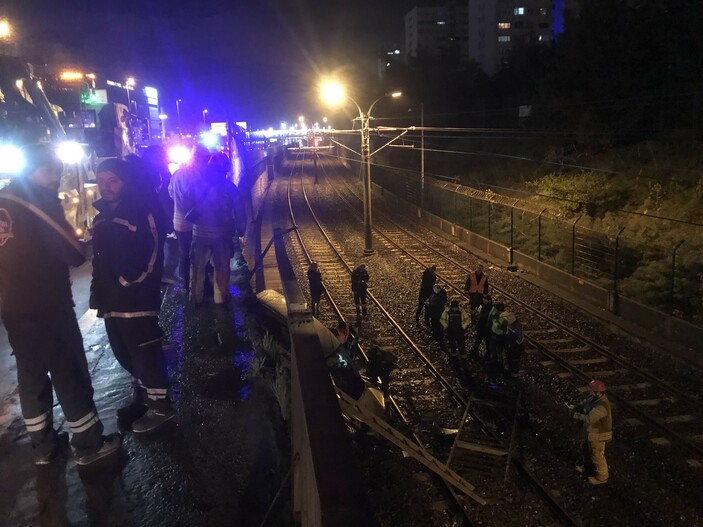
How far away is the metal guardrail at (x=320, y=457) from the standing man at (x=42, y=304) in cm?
178

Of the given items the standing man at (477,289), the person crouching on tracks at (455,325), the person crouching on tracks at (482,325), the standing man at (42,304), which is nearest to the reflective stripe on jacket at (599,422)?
the person crouching on tracks at (482,325)

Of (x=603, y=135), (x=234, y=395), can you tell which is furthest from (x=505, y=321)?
(x=603, y=135)

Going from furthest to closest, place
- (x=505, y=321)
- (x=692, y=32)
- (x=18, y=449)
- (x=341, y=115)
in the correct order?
(x=341, y=115) < (x=692, y=32) < (x=505, y=321) < (x=18, y=449)

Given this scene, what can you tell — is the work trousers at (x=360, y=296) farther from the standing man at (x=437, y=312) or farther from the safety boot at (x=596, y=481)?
the safety boot at (x=596, y=481)

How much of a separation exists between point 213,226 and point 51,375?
15.5 ft

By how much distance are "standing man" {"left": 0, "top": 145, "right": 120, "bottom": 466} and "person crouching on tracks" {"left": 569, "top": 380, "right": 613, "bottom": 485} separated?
5.34 meters

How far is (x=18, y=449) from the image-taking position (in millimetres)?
5113

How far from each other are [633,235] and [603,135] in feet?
40.4

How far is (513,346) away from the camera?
10164mm

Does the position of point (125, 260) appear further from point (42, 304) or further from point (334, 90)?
point (334, 90)

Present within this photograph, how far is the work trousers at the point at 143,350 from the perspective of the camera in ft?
16.0

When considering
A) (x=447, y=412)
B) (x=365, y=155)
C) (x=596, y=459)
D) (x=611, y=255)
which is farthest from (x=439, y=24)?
(x=596, y=459)

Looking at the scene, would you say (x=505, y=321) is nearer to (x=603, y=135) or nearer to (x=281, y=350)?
(x=281, y=350)

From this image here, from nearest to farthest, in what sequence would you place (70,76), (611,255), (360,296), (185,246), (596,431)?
(596,431) < (185,246) < (360,296) < (611,255) < (70,76)
